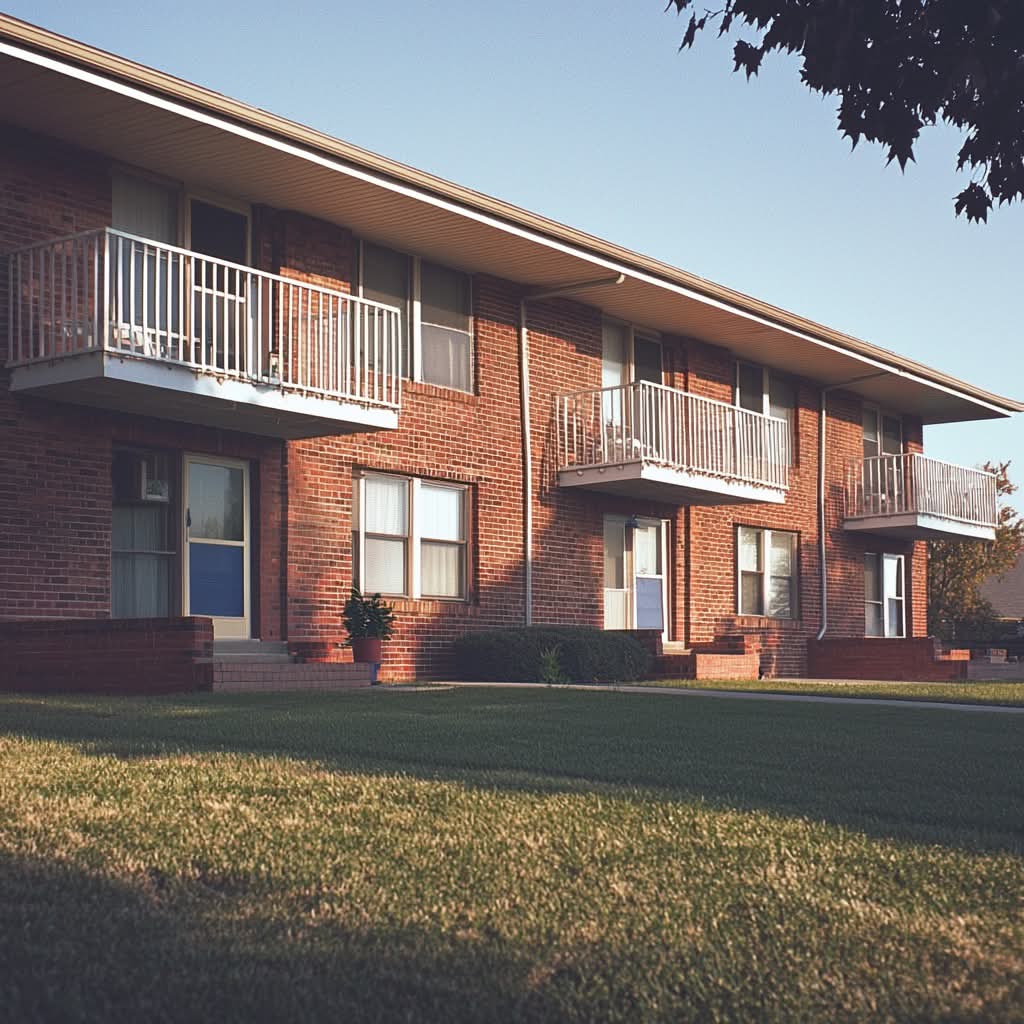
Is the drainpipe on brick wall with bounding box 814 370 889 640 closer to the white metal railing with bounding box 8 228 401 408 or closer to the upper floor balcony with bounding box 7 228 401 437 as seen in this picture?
the white metal railing with bounding box 8 228 401 408

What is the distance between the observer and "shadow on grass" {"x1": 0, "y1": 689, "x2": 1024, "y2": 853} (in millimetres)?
5598

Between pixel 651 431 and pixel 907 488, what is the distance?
8.23m

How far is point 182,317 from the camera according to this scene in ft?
44.2

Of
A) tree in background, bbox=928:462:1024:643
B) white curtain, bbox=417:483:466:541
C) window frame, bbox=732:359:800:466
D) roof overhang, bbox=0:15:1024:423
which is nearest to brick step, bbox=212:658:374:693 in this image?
white curtain, bbox=417:483:466:541

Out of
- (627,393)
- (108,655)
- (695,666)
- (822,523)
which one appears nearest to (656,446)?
(627,393)

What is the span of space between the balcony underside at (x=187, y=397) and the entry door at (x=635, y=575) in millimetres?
6199

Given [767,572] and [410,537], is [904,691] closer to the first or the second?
[410,537]

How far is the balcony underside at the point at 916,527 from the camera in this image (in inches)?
1011

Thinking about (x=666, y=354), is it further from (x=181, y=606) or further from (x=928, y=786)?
(x=928, y=786)

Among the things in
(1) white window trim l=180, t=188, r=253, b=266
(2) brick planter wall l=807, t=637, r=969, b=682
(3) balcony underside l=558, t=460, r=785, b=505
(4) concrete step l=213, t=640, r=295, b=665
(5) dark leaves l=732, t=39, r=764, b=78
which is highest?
(1) white window trim l=180, t=188, r=253, b=266

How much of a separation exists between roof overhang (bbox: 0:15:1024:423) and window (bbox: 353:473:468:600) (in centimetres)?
313

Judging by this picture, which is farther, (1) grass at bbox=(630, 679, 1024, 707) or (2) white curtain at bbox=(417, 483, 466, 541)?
(2) white curtain at bbox=(417, 483, 466, 541)

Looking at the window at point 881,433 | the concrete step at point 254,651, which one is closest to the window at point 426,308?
the concrete step at point 254,651

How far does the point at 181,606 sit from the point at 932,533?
16420mm
